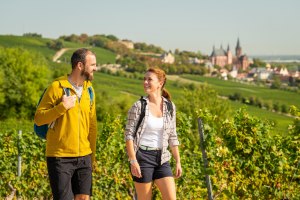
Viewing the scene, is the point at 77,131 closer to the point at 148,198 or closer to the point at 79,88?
the point at 79,88

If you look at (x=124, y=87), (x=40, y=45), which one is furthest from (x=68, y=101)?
(x=40, y=45)

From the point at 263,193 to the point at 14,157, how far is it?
4689 mm

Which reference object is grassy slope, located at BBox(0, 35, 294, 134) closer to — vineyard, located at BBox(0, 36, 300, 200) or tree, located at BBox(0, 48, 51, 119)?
tree, located at BBox(0, 48, 51, 119)

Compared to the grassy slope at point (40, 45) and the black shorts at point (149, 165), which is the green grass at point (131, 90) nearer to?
the grassy slope at point (40, 45)

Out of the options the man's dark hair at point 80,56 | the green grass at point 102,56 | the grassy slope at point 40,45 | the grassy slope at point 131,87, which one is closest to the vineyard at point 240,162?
the man's dark hair at point 80,56

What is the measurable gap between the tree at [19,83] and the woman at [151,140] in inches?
1589

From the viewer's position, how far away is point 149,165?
3830 millimetres

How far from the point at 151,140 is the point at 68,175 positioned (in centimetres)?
75

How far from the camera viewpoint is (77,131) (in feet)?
12.1

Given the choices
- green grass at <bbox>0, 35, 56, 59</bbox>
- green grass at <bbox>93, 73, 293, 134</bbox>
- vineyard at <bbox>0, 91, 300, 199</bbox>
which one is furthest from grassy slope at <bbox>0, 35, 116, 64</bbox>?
vineyard at <bbox>0, 91, 300, 199</bbox>

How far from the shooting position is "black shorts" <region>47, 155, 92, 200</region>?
12.0 ft

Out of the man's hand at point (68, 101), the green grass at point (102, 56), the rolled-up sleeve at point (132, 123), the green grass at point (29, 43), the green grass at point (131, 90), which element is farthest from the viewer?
the green grass at point (102, 56)

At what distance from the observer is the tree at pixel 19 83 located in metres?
42.9

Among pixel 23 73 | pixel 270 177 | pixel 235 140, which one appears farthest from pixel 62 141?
pixel 23 73
